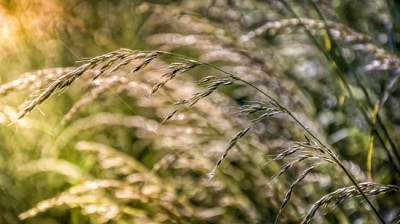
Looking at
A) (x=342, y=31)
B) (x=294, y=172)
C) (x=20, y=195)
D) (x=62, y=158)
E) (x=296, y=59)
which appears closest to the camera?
(x=342, y=31)

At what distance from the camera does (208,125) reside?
1775 millimetres

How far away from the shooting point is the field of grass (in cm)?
162

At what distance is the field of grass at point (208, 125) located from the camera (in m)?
1.62

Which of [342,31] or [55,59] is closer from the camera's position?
[342,31]

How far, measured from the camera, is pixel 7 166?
7.32ft

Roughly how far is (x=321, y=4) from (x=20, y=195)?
1009 mm

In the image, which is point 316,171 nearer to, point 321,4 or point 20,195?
point 321,4

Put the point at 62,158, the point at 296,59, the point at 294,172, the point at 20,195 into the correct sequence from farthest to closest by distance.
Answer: the point at 296,59 < the point at 62,158 < the point at 20,195 < the point at 294,172

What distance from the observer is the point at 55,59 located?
284cm

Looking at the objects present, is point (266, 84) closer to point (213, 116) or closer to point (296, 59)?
point (213, 116)

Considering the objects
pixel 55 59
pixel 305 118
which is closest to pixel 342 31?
pixel 305 118

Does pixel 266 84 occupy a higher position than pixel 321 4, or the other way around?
pixel 321 4

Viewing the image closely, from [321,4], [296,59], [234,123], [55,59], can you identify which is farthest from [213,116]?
[55,59]

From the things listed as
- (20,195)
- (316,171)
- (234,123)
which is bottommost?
(316,171)
